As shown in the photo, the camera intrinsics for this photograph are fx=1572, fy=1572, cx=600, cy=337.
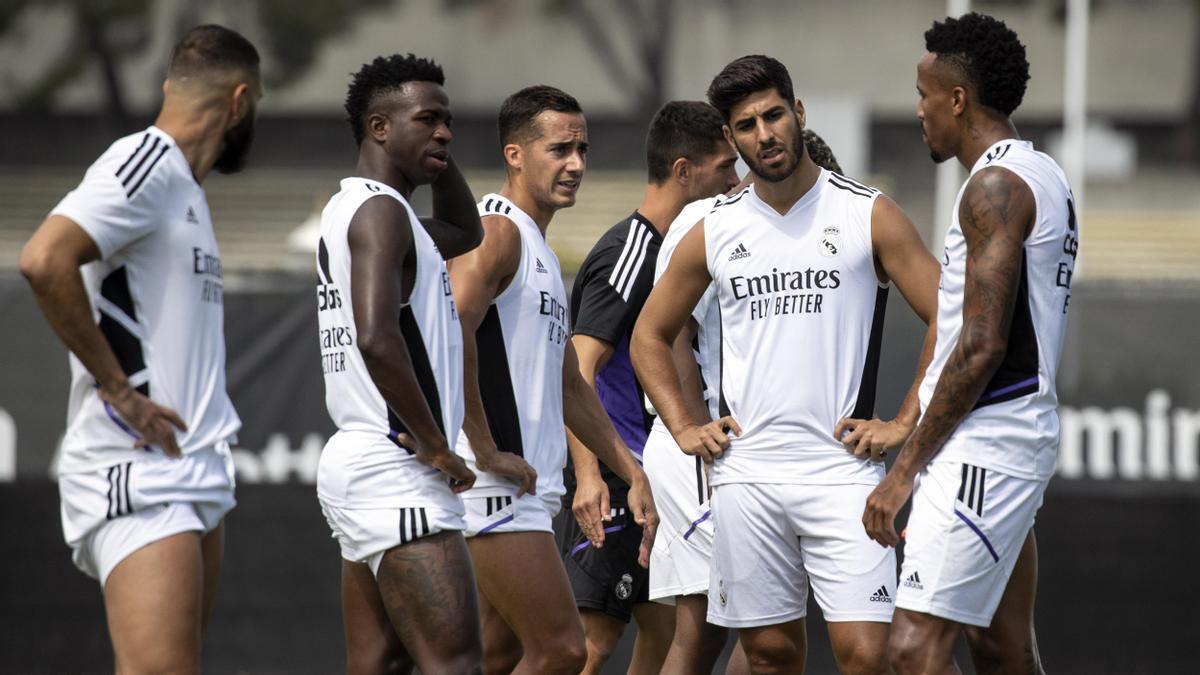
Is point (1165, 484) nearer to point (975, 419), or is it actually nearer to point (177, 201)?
point (975, 419)

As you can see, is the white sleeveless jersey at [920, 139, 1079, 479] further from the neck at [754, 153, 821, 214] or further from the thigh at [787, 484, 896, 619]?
the neck at [754, 153, 821, 214]

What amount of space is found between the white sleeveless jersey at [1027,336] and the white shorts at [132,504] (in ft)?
7.30

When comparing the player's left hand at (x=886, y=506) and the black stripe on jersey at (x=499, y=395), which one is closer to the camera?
the player's left hand at (x=886, y=506)

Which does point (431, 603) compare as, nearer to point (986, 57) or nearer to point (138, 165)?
point (138, 165)

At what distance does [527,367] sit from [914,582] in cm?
166

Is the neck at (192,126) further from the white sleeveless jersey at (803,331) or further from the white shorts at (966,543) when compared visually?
the white shorts at (966,543)

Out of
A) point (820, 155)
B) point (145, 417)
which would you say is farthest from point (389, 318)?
point (820, 155)

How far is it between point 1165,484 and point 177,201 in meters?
6.30

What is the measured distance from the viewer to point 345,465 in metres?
4.69

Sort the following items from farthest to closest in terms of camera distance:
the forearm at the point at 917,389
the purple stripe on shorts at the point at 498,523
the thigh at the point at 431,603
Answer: the purple stripe on shorts at the point at 498,523 → the forearm at the point at 917,389 → the thigh at the point at 431,603

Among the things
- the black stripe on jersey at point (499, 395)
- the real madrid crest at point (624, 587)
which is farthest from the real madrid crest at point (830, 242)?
the real madrid crest at point (624, 587)

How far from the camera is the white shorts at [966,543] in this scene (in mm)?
4707

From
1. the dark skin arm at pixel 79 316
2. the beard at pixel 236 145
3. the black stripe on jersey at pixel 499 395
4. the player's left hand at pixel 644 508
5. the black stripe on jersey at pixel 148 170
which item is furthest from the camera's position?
the player's left hand at pixel 644 508

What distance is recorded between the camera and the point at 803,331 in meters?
5.40
